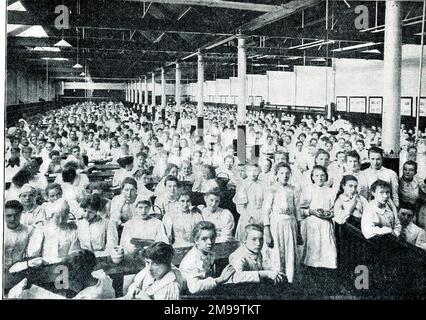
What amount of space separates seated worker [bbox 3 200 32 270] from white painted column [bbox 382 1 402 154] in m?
4.54

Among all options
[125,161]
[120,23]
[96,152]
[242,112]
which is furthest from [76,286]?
[242,112]

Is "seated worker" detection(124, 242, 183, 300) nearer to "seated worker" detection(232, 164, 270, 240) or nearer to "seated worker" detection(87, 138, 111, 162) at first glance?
"seated worker" detection(232, 164, 270, 240)

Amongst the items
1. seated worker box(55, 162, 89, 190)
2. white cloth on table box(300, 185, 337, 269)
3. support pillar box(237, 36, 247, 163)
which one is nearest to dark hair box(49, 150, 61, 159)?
seated worker box(55, 162, 89, 190)

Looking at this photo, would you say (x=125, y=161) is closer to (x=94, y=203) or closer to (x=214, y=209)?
(x=94, y=203)

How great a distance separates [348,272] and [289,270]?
653 mm

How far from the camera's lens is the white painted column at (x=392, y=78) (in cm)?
630

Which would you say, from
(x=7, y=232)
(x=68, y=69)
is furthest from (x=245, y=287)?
(x=68, y=69)

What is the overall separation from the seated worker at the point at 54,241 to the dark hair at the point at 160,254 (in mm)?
974

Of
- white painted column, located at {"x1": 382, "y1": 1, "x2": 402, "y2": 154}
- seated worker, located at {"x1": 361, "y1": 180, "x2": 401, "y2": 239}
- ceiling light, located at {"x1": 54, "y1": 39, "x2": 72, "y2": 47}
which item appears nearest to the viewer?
seated worker, located at {"x1": 361, "y1": 180, "x2": 401, "y2": 239}

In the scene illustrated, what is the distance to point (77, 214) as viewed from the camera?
5.52 metres

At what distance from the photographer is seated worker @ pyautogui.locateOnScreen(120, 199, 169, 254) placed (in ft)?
16.6

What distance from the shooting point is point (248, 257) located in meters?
4.65

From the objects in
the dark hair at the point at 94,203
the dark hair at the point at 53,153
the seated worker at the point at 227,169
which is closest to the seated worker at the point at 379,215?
the seated worker at the point at 227,169

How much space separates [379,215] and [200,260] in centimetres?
206
